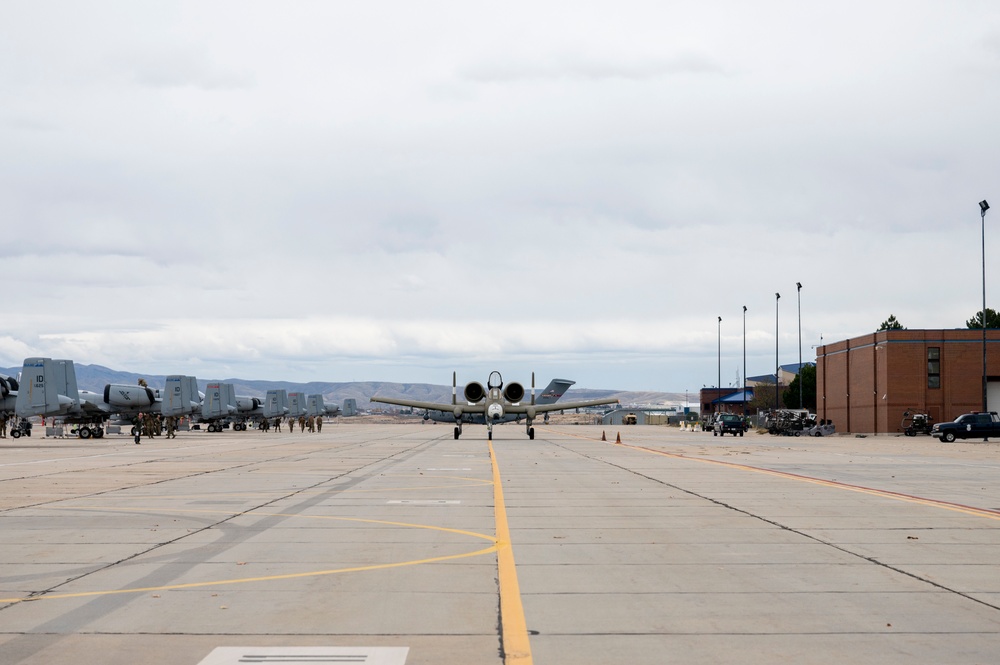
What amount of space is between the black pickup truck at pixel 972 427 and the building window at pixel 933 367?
19.2m

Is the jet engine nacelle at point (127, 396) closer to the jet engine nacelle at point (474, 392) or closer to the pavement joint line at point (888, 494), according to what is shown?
the jet engine nacelle at point (474, 392)

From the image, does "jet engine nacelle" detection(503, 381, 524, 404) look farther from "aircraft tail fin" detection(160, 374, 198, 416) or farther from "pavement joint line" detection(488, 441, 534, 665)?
"pavement joint line" detection(488, 441, 534, 665)

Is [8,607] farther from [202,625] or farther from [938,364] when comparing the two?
[938,364]

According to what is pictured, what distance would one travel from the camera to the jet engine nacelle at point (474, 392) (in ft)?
187

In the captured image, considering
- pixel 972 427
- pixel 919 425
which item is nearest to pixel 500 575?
pixel 972 427

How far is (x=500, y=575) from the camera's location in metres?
9.72

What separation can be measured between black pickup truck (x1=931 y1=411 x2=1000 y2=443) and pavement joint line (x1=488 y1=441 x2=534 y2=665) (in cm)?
5468

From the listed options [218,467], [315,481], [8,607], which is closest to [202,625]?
[8,607]

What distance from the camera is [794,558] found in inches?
427

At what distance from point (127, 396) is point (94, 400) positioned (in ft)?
8.61

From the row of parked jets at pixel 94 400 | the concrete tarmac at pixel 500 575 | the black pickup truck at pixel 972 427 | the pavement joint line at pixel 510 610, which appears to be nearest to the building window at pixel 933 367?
the black pickup truck at pixel 972 427

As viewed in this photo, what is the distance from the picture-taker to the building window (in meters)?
80.4

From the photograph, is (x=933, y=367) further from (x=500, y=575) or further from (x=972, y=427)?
(x=500, y=575)

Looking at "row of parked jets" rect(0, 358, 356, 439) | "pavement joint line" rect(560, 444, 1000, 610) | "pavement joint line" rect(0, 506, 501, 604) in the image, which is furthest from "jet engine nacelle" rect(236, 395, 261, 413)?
"pavement joint line" rect(0, 506, 501, 604)
